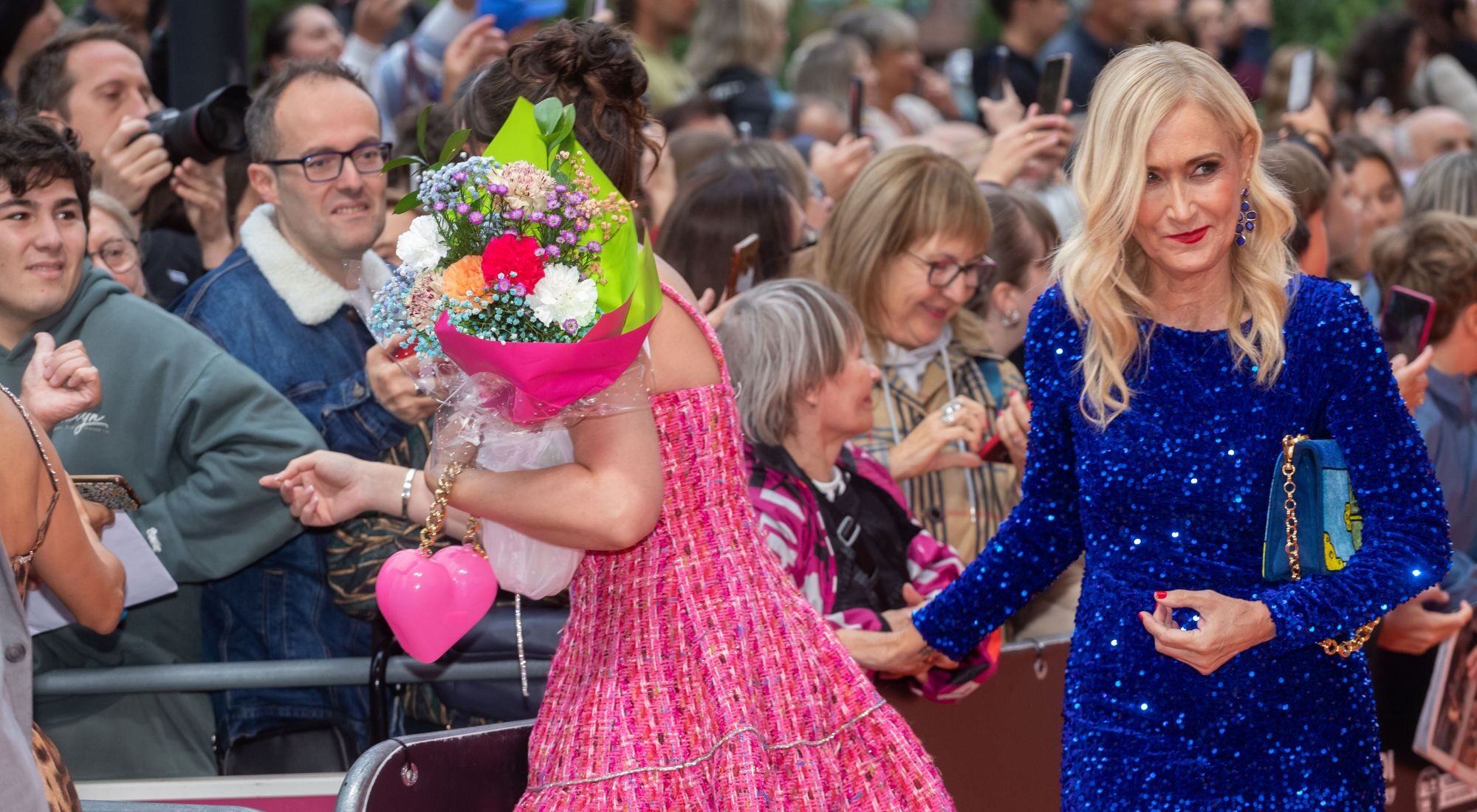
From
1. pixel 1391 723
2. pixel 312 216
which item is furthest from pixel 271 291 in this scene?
pixel 1391 723

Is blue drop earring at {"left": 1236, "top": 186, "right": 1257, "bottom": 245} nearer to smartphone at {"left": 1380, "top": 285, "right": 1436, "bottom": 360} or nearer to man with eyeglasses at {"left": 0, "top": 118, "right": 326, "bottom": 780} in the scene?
smartphone at {"left": 1380, "top": 285, "right": 1436, "bottom": 360}

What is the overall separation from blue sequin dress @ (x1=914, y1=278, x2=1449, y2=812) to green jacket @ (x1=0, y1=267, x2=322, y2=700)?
76.5 inches

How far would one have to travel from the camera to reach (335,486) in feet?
9.80

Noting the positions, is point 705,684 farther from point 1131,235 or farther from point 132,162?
point 132,162

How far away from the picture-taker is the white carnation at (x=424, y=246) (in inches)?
96.9

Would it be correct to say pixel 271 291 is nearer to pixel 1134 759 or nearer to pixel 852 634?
pixel 852 634

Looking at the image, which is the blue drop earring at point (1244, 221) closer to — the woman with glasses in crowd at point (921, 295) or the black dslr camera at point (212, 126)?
the woman with glasses in crowd at point (921, 295)

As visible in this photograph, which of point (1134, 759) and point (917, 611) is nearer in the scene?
point (1134, 759)

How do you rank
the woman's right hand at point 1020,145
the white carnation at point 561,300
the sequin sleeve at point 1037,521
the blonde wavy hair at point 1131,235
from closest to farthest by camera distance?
1. the white carnation at point 561,300
2. the blonde wavy hair at point 1131,235
3. the sequin sleeve at point 1037,521
4. the woman's right hand at point 1020,145

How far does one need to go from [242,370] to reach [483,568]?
4.76 feet

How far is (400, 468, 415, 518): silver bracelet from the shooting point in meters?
2.83

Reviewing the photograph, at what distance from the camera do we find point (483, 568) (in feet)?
8.69

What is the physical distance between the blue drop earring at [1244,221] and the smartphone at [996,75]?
3854 millimetres

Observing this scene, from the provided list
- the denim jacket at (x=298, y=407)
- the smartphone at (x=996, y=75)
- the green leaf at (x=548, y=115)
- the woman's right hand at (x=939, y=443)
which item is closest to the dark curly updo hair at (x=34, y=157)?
the denim jacket at (x=298, y=407)
